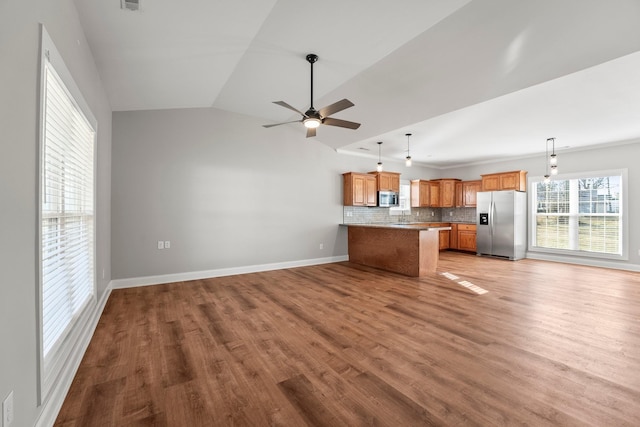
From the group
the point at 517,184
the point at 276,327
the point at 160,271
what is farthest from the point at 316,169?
the point at 517,184

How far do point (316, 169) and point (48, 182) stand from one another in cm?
500

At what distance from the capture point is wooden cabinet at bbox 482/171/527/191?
727 cm

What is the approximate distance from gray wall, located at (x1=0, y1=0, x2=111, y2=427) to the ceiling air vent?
2.05 feet

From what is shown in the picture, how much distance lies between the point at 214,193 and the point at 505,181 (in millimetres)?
7252

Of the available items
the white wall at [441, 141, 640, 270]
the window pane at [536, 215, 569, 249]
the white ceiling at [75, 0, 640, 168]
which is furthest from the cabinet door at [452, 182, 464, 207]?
the white ceiling at [75, 0, 640, 168]

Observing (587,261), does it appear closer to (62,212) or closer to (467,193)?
(467,193)

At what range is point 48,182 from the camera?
1.86 meters

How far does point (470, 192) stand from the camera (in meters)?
8.59

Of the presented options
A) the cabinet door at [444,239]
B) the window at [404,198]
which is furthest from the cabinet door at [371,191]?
the cabinet door at [444,239]

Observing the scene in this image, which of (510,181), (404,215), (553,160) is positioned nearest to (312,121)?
(553,160)

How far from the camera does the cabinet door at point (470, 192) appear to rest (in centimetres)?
843

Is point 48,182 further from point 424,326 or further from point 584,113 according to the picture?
point 584,113

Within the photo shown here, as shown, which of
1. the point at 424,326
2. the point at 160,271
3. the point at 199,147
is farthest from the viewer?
the point at 199,147

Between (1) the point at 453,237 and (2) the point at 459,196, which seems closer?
(1) the point at 453,237
